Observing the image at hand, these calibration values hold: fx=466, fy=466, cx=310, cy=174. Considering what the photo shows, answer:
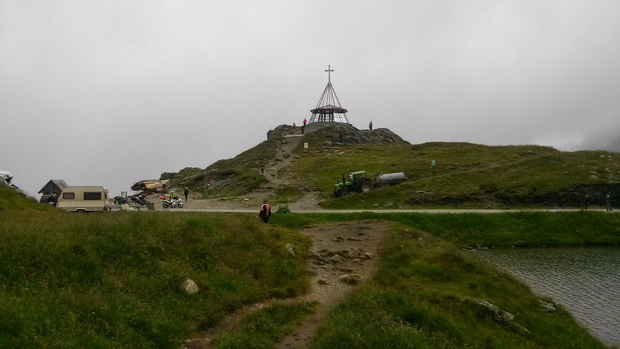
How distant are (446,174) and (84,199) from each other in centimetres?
4576

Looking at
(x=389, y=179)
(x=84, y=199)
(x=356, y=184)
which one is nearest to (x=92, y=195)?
(x=84, y=199)

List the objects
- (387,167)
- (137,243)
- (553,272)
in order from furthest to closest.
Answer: (387,167) < (553,272) < (137,243)

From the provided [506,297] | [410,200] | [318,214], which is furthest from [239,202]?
[506,297]

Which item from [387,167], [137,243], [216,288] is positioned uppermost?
[387,167]

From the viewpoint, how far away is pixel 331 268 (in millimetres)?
23328

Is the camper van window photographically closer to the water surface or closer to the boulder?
the boulder

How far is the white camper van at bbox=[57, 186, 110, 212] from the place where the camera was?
4388 centimetres

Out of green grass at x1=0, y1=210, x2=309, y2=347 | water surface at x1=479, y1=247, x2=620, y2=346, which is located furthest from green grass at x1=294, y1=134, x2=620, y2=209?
green grass at x1=0, y1=210, x2=309, y2=347

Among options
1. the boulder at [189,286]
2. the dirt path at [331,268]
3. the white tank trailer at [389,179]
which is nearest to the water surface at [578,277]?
the dirt path at [331,268]

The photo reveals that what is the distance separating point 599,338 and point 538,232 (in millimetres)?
26340

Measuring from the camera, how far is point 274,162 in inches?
3361

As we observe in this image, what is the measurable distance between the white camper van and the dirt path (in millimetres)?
21697

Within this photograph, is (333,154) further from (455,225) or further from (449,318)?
(449,318)

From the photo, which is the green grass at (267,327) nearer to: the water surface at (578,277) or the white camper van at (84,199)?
the water surface at (578,277)
